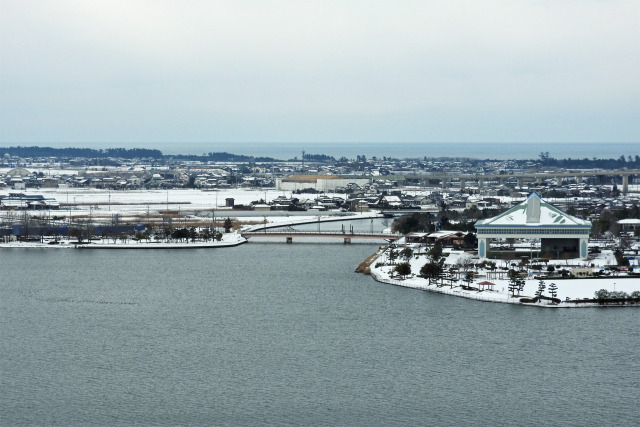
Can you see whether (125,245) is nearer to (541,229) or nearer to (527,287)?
(541,229)

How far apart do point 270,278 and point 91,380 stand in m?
4.99

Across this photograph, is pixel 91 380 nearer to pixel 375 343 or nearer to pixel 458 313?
pixel 375 343

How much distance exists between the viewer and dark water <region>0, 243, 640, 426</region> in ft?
22.9

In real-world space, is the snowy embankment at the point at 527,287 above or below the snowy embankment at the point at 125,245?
above

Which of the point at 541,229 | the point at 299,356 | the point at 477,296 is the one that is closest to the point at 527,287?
the point at 477,296

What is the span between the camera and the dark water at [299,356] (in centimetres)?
698

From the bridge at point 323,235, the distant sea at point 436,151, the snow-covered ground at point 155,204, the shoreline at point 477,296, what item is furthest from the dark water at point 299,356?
the distant sea at point 436,151

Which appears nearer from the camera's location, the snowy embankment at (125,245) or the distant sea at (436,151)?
the snowy embankment at (125,245)

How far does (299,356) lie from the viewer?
8.39 metres

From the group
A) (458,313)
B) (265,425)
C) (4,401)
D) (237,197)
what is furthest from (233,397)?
(237,197)

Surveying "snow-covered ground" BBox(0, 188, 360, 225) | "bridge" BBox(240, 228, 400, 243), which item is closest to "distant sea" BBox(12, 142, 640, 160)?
"snow-covered ground" BBox(0, 188, 360, 225)

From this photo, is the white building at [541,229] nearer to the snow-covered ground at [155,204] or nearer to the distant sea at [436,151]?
the snow-covered ground at [155,204]

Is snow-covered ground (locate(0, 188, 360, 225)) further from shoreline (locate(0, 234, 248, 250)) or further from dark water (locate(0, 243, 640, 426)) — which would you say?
dark water (locate(0, 243, 640, 426))

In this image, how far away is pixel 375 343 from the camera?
8852mm
